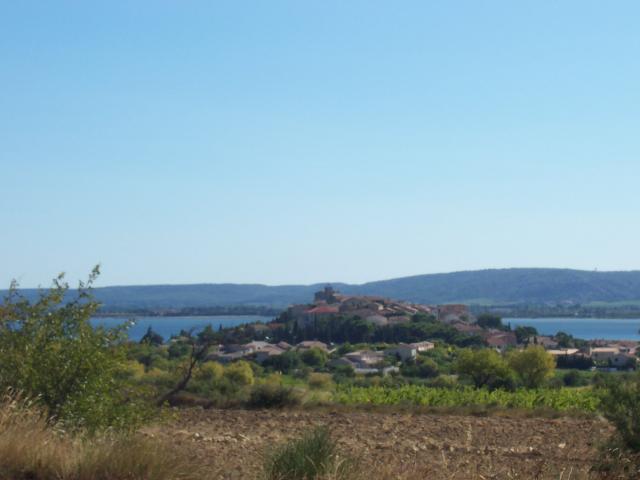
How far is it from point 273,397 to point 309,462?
710 inches

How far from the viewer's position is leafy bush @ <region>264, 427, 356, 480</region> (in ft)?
29.3

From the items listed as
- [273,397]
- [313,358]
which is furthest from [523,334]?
[273,397]

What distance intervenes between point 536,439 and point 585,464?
5.30 metres

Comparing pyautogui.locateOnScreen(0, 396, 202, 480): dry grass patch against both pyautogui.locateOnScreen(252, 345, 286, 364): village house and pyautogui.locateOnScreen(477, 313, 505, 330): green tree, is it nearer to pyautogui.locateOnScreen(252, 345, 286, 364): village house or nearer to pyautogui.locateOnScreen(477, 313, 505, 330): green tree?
pyautogui.locateOnScreen(252, 345, 286, 364): village house

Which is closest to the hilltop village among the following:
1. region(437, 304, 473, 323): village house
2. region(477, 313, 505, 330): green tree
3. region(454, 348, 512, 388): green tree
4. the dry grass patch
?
region(477, 313, 505, 330): green tree

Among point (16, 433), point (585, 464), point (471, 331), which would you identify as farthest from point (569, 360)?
point (16, 433)

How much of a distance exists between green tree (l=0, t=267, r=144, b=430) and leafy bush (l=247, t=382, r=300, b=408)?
1396 centimetres

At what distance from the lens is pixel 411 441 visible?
58.3 feet

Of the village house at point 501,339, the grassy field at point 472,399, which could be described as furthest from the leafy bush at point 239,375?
the village house at point 501,339

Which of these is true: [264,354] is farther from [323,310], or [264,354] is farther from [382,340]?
[323,310]

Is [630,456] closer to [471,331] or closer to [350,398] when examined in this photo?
[350,398]

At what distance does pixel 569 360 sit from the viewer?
220 feet

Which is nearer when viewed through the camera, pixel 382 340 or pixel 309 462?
pixel 309 462

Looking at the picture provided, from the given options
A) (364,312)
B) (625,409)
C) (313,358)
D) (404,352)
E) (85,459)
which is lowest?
(313,358)
